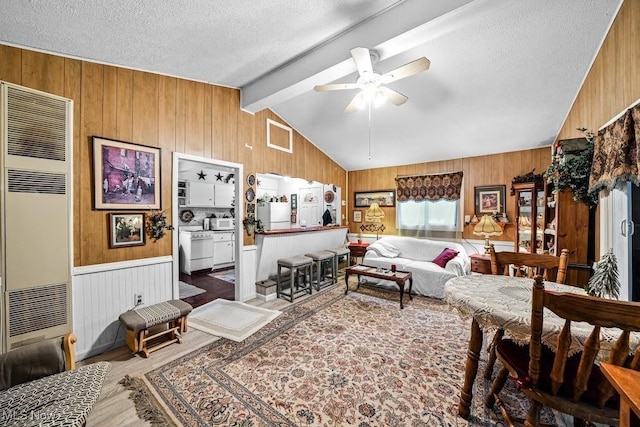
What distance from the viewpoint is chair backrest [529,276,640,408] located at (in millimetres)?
910

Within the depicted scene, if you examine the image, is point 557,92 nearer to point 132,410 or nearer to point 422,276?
point 422,276

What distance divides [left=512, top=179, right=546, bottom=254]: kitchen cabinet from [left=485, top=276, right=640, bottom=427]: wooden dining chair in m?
2.64

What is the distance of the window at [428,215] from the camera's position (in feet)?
17.0

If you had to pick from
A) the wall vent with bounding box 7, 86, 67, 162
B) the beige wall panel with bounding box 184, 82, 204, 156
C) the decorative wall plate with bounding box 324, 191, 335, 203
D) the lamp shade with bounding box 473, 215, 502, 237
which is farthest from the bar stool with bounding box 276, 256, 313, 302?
the lamp shade with bounding box 473, 215, 502, 237

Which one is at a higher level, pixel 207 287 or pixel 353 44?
pixel 353 44

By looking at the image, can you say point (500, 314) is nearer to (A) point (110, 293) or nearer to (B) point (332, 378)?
(B) point (332, 378)

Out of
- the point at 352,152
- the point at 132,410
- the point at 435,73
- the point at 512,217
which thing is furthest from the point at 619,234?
the point at 352,152

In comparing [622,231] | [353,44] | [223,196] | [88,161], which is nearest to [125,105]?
[88,161]

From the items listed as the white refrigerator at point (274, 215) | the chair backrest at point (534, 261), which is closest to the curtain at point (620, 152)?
the chair backrest at point (534, 261)

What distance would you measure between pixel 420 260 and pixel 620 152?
3612 millimetres

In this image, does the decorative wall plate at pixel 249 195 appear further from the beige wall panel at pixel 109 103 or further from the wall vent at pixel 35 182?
the wall vent at pixel 35 182

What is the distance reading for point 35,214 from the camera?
Result: 1.99 m

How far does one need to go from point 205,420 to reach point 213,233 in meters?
4.40

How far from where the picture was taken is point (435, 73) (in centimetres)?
302
